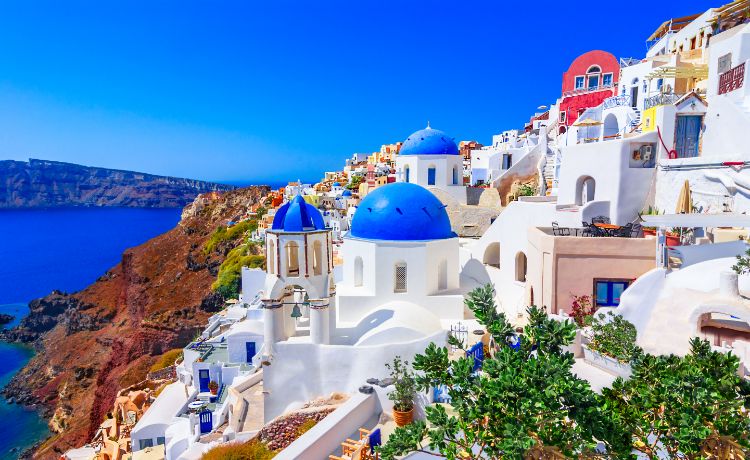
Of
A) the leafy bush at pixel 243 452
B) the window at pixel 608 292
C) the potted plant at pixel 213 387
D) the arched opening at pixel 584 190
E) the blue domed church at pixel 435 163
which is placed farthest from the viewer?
the blue domed church at pixel 435 163

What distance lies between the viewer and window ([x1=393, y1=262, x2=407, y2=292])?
→ 49.7 feet

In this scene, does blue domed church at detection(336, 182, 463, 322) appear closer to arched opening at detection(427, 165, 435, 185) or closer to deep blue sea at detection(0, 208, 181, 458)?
arched opening at detection(427, 165, 435, 185)

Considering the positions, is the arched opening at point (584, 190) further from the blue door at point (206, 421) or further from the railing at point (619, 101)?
the blue door at point (206, 421)

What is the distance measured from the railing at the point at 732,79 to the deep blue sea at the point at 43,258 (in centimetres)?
4446

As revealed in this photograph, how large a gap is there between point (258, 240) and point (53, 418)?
21.7 m

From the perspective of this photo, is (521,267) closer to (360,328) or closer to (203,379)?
(360,328)

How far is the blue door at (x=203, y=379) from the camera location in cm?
1995

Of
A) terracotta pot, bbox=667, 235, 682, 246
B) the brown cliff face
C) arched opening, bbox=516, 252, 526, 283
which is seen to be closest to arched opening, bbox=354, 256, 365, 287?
arched opening, bbox=516, 252, 526, 283

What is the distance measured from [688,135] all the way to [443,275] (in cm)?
934

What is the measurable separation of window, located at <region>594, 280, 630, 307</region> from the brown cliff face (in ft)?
103

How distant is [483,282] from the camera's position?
1747 centimetres

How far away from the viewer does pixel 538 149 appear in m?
30.3

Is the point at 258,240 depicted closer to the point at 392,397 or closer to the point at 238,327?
the point at 238,327

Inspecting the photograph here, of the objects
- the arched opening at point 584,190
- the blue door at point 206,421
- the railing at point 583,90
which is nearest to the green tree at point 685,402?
the arched opening at point 584,190
